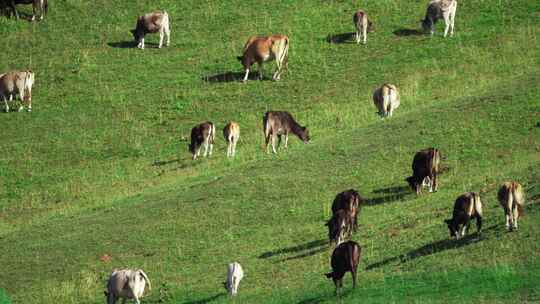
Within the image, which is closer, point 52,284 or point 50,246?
point 52,284

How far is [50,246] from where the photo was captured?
1521 inches

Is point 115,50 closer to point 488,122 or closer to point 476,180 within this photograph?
point 488,122

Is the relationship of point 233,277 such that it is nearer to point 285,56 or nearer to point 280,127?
point 280,127

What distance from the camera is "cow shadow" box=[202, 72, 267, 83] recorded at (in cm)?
5514

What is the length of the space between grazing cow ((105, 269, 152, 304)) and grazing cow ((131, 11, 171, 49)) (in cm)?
2706

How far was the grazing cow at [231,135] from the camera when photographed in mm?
46531

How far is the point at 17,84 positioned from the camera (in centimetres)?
5300

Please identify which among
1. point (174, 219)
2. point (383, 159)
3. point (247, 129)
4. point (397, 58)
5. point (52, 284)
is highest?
point (397, 58)

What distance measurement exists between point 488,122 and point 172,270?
1412 cm

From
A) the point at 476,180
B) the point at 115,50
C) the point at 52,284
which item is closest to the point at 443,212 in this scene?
the point at 476,180

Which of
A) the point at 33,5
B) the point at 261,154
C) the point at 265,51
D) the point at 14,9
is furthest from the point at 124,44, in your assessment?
the point at 261,154

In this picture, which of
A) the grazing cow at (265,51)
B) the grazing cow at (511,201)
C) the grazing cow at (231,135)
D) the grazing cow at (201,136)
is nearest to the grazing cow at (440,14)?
the grazing cow at (265,51)

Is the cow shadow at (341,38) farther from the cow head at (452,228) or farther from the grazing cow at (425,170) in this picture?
the cow head at (452,228)

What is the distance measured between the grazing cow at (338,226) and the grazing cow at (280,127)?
1148 centimetres
